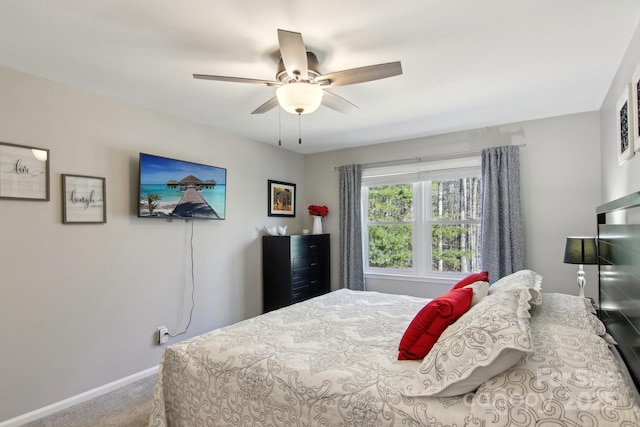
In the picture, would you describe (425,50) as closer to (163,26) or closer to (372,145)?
(163,26)

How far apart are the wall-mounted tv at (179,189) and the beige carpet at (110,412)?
1491 mm

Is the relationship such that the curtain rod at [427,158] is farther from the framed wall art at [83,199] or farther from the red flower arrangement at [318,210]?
the framed wall art at [83,199]

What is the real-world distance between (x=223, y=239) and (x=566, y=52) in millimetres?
3454

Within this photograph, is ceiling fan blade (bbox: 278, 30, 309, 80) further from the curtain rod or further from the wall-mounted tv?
the curtain rod

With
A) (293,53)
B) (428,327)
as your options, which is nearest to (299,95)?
(293,53)

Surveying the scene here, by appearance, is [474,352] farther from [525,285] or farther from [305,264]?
[305,264]

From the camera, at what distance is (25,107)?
2414mm

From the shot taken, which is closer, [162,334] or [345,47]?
[345,47]

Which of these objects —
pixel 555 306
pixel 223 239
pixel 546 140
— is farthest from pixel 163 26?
pixel 546 140

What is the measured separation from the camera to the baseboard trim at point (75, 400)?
2.33 meters

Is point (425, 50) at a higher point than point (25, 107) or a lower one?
higher

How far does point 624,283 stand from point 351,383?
1.25 metres

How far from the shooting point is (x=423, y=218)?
4.30m

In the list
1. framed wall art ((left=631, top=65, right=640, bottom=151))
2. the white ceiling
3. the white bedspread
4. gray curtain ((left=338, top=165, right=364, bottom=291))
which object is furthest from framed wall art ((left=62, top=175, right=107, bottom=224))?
framed wall art ((left=631, top=65, right=640, bottom=151))
